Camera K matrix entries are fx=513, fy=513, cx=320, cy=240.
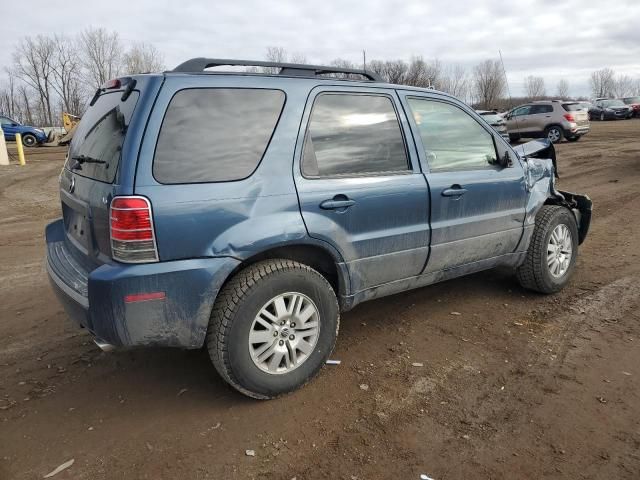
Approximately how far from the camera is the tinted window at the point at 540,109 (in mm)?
20922

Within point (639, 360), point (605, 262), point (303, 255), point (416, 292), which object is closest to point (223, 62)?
point (303, 255)

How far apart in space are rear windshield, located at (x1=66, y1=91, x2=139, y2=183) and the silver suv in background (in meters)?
20.8

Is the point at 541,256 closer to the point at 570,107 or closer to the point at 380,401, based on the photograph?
the point at 380,401

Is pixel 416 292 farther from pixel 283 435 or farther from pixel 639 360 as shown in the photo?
pixel 283 435

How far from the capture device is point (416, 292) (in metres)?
4.77

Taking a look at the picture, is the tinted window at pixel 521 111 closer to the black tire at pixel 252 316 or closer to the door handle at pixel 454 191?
the door handle at pixel 454 191

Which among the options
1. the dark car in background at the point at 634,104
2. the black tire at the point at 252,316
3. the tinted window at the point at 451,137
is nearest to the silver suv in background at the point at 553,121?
the tinted window at the point at 451,137

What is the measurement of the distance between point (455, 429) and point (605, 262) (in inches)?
147

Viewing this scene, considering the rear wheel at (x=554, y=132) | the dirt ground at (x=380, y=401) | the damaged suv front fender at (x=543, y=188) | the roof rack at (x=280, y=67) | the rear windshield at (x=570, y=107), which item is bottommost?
the dirt ground at (x=380, y=401)

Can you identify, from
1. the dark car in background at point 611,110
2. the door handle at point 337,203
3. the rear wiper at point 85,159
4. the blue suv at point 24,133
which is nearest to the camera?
the rear wiper at point 85,159

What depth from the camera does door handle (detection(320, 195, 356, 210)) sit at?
10.1ft

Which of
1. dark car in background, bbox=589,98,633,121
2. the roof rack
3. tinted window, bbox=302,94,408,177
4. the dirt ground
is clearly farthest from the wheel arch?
dark car in background, bbox=589,98,633,121

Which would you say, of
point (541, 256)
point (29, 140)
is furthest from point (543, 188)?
point (29, 140)

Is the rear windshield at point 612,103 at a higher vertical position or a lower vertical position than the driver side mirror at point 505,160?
higher
